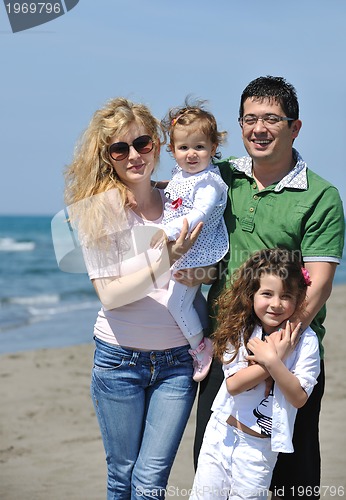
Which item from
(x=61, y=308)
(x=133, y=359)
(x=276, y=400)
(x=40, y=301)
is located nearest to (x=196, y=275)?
(x=133, y=359)

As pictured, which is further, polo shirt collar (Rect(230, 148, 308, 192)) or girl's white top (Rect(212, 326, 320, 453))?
polo shirt collar (Rect(230, 148, 308, 192))

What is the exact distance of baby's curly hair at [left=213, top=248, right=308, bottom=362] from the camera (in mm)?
3332

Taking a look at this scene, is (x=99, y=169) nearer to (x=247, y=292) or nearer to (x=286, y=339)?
(x=247, y=292)

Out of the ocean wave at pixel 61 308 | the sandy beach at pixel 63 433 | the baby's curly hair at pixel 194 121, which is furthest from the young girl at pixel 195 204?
the ocean wave at pixel 61 308

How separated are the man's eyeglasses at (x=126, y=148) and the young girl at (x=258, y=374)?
2.33 ft

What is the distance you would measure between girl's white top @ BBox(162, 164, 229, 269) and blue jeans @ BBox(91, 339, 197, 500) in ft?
1.43

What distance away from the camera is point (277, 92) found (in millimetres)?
3533

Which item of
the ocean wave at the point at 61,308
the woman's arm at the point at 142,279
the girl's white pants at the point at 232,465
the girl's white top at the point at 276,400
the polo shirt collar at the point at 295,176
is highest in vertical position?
the polo shirt collar at the point at 295,176

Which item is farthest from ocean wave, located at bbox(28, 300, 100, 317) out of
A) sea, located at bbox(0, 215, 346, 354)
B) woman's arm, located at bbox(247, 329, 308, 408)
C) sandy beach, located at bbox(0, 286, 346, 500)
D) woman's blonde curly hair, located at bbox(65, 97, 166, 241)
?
woman's arm, located at bbox(247, 329, 308, 408)

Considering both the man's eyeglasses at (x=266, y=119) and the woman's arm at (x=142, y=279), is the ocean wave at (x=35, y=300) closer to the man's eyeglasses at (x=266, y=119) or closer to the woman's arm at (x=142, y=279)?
the woman's arm at (x=142, y=279)

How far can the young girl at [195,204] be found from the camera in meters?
3.57

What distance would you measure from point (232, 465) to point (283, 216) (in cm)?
111

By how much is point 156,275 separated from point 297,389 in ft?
2.59

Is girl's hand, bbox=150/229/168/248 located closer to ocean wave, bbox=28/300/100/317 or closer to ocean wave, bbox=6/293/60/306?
ocean wave, bbox=28/300/100/317
